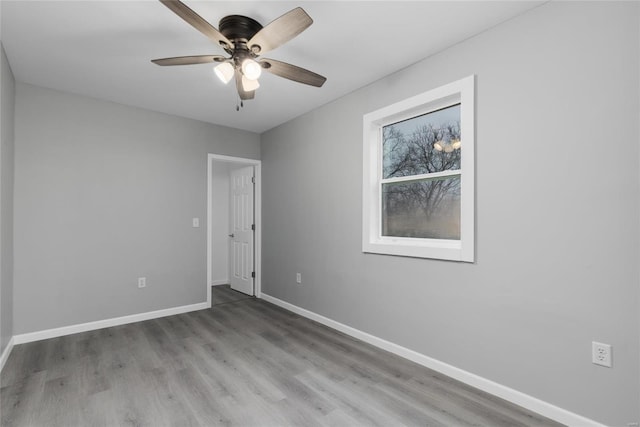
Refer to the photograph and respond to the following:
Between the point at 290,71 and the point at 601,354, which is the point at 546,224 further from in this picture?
the point at 290,71

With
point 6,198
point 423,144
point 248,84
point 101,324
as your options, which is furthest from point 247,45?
point 101,324

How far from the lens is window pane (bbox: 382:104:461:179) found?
257cm

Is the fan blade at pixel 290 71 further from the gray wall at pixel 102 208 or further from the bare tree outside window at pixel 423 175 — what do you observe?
the gray wall at pixel 102 208

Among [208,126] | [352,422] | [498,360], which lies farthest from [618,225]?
[208,126]

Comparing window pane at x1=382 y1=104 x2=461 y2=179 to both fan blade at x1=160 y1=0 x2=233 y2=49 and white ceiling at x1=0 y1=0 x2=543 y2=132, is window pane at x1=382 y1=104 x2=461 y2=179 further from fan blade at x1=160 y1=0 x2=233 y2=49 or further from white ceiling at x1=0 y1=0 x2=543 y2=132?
fan blade at x1=160 y1=0 x2=233 y2=49

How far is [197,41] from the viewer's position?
2373 millimetres

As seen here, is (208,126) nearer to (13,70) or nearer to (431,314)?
(13,70)

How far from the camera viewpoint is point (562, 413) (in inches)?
72.9

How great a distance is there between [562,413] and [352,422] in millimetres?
1239

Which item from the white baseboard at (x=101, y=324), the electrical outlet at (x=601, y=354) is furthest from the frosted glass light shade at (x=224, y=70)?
the white baseboard at (x=101, y=324)

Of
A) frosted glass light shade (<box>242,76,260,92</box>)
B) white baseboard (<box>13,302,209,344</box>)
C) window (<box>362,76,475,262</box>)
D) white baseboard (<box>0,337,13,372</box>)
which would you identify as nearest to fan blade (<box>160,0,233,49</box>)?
frosted glass light shade (<box>242,76,260,92</box>)

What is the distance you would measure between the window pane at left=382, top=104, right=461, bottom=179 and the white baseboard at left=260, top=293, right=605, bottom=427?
5.14 feet

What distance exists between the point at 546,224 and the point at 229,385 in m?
2.40

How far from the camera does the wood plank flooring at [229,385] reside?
1.91 m
